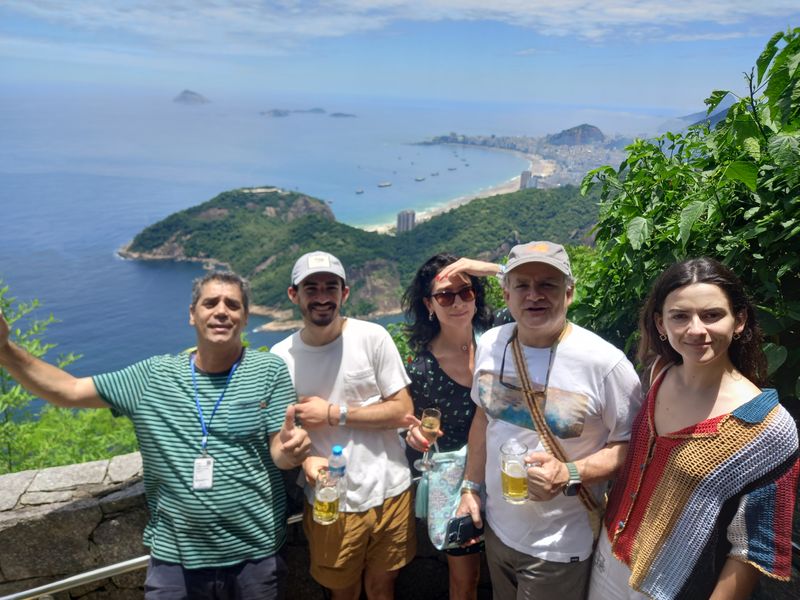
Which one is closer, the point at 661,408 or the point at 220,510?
the point at 661,408

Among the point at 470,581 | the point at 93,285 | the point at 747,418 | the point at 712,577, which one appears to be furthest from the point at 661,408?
the point at 93,285

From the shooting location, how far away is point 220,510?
91.2 inches

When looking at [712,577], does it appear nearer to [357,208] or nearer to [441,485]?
[441,485]

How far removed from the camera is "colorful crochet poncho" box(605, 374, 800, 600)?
1671mm

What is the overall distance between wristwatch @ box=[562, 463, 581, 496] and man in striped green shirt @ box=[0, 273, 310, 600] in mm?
987

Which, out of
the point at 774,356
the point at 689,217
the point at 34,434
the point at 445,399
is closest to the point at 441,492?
the point at 445,399

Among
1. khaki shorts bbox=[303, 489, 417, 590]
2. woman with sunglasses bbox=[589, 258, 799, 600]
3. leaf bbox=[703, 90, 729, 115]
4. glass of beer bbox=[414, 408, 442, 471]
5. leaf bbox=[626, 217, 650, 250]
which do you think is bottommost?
khaki shorts bbox=[303, 489, 417, 590]

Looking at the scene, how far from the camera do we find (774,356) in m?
2.06

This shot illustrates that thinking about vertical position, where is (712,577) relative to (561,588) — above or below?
above

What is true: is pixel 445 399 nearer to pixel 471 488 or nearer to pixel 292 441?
pixel 471 488

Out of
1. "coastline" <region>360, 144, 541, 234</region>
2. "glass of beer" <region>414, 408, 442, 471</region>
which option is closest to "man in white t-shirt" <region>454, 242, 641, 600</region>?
"glass of beer" <region>414, 408, 442, 471</region>

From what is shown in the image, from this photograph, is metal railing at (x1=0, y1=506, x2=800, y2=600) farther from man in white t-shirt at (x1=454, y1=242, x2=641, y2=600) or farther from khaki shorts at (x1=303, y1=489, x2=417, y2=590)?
man in white t-shirt at (x1=454, y1=242, x2=641, y2=600)

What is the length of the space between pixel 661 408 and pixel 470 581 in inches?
48.5

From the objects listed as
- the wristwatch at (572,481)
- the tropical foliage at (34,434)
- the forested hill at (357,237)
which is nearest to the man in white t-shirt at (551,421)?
the wristwatch at (572,481)
